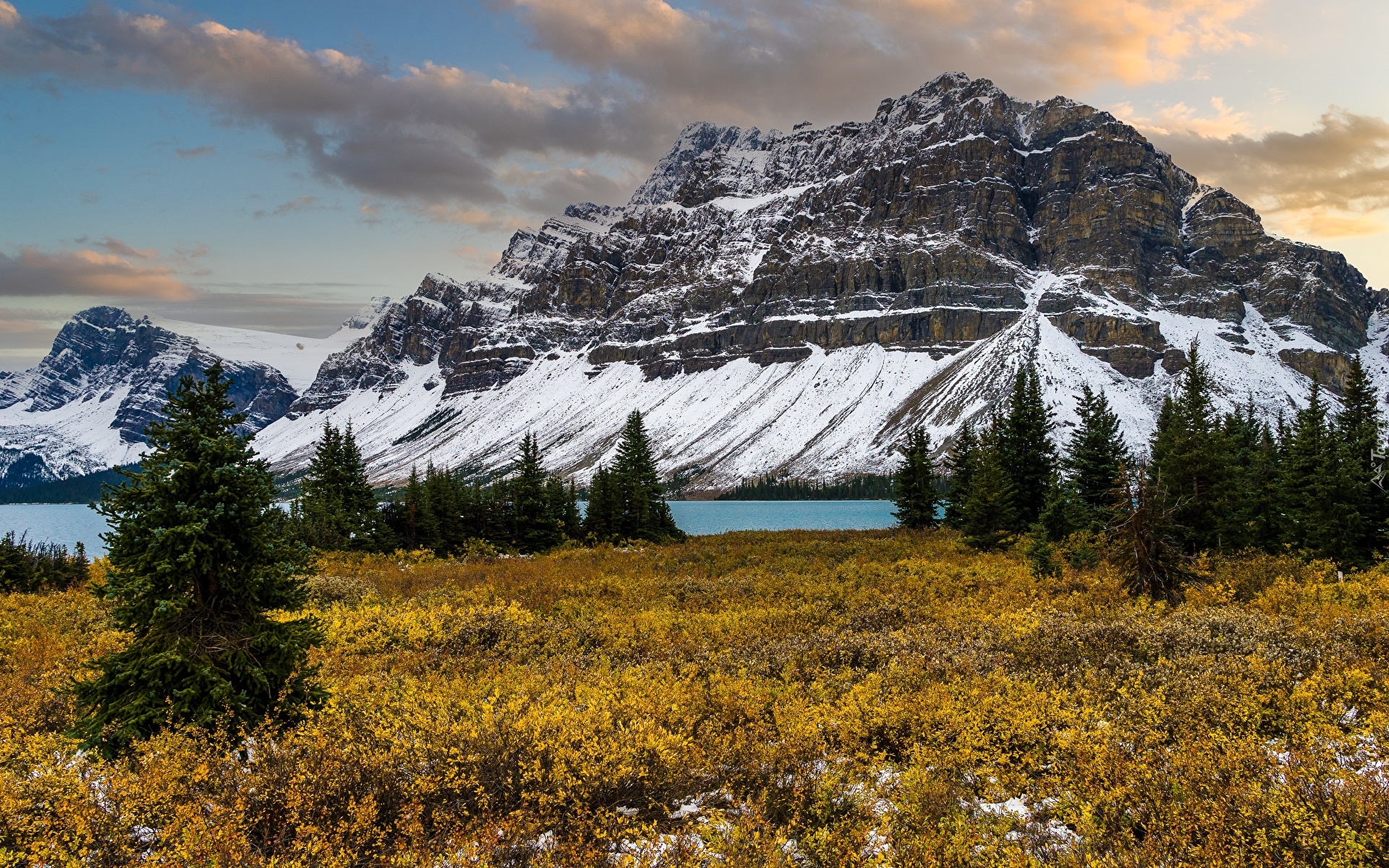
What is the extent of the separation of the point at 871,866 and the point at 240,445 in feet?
34.7

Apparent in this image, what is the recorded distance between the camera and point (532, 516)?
4950cm

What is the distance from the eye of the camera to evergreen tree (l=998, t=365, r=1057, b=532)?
1730 inches

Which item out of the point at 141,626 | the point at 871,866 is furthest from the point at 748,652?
the point at 141,626

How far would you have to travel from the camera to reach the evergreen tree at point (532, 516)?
159 feet

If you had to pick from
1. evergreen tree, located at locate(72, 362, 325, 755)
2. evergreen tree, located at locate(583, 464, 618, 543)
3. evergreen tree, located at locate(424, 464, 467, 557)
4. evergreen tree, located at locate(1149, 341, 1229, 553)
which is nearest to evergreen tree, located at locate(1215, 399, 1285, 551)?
evergreen tree, located at locate(1149, 341, 1229, 553)

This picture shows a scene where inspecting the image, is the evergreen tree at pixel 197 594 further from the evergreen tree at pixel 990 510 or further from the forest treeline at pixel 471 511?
the evergreen tree at pixel 990 510

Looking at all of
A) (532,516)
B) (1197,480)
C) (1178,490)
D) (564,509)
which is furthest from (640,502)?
(1197,480)

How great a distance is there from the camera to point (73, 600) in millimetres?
23703

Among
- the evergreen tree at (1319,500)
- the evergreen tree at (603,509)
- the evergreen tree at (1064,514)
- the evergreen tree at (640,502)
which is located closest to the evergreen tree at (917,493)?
the evergreen tree at (1064,514)

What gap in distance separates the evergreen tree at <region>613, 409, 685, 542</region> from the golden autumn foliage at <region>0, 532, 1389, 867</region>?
37.6 m

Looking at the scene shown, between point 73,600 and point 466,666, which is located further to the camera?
point 73,600

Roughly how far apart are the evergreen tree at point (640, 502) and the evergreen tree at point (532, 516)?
5407 millimetres

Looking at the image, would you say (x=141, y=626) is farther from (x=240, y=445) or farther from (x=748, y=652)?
(x=748, y=652)

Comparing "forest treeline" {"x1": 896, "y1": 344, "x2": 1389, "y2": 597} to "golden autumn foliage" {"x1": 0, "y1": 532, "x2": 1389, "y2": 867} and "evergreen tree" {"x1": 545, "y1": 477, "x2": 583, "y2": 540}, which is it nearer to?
"golden autumn foliage" {"x1": 0, "y1": 532, "x2": 1389, "y2": 867}
